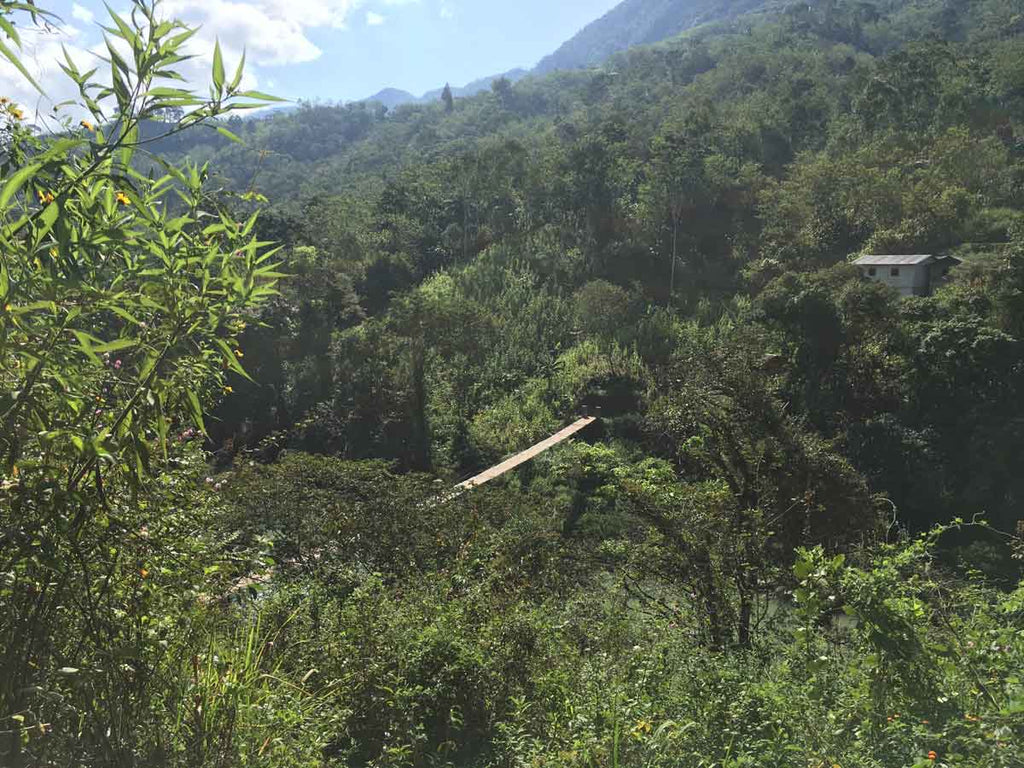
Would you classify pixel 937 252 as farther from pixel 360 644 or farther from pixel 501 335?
pixel 360 644

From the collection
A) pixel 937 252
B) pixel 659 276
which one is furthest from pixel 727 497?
pixel 659 276

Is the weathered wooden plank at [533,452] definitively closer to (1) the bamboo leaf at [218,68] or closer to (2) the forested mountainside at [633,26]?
(1) the bamboo leaf at [218,68]

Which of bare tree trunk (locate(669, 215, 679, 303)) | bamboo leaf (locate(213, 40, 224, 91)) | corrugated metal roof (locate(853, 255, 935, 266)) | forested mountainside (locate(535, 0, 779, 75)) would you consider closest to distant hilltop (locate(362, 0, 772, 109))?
forested mountainside (locate(535, 0, 779, 75))

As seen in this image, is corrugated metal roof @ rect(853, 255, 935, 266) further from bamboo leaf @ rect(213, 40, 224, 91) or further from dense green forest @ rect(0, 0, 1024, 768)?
bamboo leaf @ rect(213, 40, 224, 91)

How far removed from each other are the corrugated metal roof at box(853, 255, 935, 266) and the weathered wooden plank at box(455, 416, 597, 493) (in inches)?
275

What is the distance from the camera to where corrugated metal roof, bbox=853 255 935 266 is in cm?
1559

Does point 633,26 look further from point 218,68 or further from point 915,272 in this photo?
point 218,68

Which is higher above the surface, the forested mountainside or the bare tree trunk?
the forested mountainside

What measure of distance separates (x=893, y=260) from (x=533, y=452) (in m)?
8.94

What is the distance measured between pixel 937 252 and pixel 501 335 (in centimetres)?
1014

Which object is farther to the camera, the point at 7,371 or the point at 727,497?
the point at 727,497

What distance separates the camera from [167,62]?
139 cm

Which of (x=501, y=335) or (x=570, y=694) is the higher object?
(x=570, y=694)

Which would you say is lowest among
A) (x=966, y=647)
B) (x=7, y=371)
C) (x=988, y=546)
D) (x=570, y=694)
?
(x=988, y=546)
